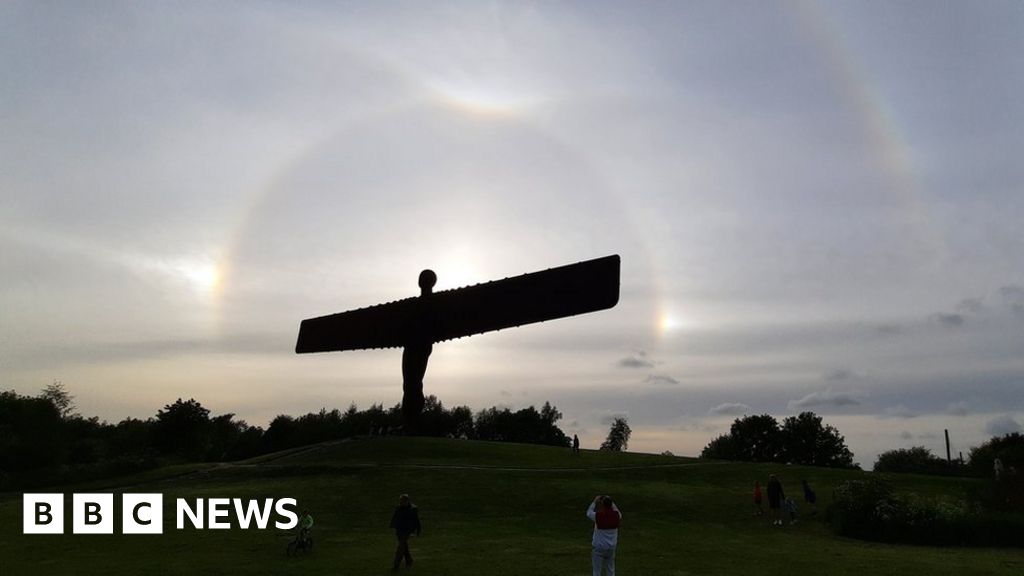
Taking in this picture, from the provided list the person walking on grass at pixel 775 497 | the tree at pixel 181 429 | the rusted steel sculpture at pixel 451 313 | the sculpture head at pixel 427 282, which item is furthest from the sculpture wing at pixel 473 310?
the tree at pixel 181 429

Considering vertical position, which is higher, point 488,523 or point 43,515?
point 43,515

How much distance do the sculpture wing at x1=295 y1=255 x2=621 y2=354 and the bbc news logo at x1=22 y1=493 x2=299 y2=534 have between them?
8.31 metres

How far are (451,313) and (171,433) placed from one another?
54.9m

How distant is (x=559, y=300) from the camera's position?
23266mm

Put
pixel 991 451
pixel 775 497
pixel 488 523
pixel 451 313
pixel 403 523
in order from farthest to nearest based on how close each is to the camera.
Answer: pixel 991 451
pixel 451 313
pixel 775 497
pixel 488 523
pixel 403 523

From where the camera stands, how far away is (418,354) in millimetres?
29609

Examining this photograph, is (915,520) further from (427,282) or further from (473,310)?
(427,282)

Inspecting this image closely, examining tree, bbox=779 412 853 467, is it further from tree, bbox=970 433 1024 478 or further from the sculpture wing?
the sculpture wing

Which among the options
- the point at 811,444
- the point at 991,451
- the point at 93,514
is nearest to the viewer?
the point at 93,514

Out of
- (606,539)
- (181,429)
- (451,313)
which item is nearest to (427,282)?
(451,313)

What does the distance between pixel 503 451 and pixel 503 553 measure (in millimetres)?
22394

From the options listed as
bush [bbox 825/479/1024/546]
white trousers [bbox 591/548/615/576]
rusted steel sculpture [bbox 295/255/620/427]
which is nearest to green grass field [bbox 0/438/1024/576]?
bush [bbox 825/479/1024/546]

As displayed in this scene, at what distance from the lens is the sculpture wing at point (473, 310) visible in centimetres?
2239

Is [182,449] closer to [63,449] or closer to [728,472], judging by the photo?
[63,449]
